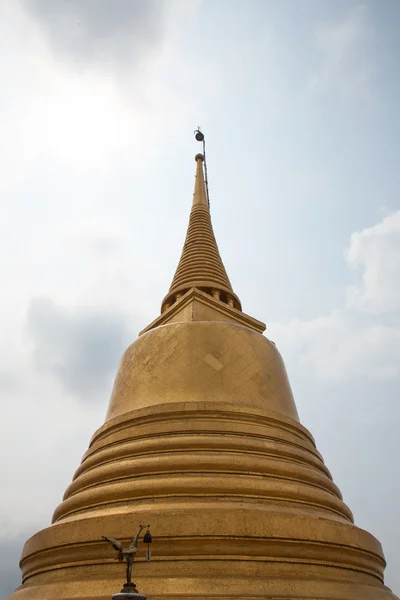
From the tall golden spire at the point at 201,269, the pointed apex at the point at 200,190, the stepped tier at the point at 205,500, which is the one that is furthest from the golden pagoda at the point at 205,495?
the pointed apex at the point at 200,190

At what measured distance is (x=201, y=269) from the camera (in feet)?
39.6

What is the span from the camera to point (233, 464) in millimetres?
6367

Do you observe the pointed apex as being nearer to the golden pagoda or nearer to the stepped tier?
the golden pagoda

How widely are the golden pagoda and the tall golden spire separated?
264 centimetres

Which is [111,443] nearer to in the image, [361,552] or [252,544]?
[252,544]

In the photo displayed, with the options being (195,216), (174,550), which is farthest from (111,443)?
(195,216)

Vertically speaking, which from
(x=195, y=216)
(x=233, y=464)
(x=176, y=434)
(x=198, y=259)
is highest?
(x=195, y=216)

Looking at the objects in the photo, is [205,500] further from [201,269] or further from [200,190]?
[200,190]

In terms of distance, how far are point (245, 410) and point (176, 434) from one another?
1154 mm

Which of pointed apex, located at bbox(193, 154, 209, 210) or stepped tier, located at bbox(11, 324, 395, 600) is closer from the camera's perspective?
stepped tier, located at bbox(11, 324, 395, 600)

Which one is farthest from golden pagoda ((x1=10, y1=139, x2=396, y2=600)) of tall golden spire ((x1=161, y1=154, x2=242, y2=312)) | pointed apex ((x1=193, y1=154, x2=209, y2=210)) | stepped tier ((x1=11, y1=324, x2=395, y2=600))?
pointed apex ((x1=193, y1=154, x2=209, y2=210))

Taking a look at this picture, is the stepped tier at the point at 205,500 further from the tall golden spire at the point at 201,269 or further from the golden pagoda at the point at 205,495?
the tall golden spire at the point at 201,269

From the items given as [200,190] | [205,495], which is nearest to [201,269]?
[200,190]

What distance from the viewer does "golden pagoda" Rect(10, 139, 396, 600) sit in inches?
204
